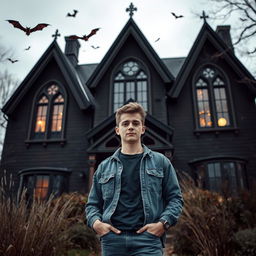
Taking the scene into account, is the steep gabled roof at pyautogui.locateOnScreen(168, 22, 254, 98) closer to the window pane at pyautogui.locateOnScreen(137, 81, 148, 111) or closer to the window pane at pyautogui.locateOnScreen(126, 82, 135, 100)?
the window pane at pyautogui.locateOnScreen(137, 81, 148, 111)

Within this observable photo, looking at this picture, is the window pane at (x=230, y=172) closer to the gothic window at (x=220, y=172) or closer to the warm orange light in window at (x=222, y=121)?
the gothic window at (x=220, y=172)

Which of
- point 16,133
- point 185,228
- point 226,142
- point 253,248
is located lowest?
point 253,248

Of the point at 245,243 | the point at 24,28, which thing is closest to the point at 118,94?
the point at 245,243

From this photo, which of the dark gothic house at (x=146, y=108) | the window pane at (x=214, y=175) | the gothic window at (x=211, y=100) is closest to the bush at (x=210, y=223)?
the window pane at (x=214, y=175)

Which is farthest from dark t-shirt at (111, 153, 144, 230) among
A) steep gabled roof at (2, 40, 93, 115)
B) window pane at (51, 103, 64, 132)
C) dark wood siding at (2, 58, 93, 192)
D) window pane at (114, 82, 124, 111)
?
window pane at (51, 103, 64, 132)

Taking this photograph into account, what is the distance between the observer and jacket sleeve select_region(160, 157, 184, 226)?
6.82ft

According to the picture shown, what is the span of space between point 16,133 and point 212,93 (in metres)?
10.9

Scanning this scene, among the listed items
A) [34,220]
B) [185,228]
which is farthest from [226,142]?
[34,220]

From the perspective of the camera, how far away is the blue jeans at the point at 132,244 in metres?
1.98

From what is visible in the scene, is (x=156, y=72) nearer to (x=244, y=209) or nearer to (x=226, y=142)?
(x=226, y=142)

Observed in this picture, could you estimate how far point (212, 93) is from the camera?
1338 cm

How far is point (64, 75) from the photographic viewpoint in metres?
14.1

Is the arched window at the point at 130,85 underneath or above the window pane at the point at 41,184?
above

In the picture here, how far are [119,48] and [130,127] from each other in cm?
1298
